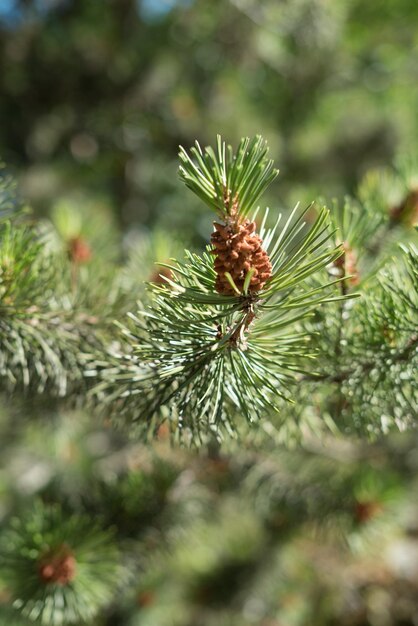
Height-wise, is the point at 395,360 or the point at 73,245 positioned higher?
the point at 73,245

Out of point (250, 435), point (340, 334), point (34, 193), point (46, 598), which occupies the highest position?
point (34, 193)

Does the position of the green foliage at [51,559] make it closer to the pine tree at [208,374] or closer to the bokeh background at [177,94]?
the pine tree at [208,374]

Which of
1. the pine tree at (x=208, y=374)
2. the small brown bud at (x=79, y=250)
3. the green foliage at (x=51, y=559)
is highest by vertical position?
the small brown bud at (x=79, y=250)

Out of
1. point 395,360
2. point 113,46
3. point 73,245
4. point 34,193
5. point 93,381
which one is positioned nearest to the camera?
point 395,360

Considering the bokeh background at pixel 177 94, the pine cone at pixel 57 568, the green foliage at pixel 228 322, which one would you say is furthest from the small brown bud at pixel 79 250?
the bokeh background at pixel 177 94

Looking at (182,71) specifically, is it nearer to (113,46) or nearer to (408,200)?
(113,46)

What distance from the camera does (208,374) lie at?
0.49m

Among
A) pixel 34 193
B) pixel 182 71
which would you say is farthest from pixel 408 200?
pixel 182 71

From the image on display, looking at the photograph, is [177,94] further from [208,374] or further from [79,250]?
[208,374]

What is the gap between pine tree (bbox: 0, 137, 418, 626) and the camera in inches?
17.6

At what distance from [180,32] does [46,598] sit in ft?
Result: 7.75

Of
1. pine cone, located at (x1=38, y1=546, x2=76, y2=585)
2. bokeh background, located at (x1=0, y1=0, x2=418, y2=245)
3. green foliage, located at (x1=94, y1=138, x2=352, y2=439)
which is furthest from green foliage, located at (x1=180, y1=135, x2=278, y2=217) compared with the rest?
bokeh background, located at (x1=0, y1=0, x2=418, y2=245)

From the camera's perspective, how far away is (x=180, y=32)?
238 cm

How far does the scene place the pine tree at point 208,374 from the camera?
0.45m
